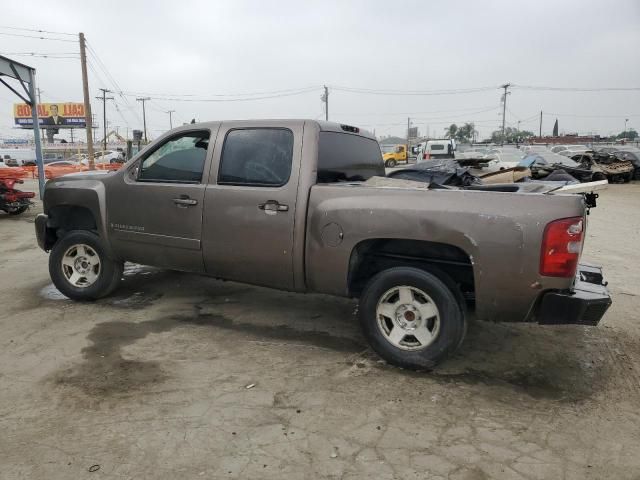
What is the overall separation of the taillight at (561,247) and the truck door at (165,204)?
9.05 feet

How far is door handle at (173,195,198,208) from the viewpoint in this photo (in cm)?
423

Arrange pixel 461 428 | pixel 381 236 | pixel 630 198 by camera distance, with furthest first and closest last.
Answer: pixel 630 198, pixel 381 236, pixel 461 428

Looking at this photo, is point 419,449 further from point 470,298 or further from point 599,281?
point 599,281

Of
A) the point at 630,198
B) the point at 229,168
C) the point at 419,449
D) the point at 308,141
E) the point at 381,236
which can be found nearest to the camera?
the point at 419,449

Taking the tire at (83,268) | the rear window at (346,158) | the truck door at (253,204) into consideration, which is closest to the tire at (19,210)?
the tire at (83,268)

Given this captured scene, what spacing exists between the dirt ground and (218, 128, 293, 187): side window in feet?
4.49

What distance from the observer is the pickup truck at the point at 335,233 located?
3088 millimetres

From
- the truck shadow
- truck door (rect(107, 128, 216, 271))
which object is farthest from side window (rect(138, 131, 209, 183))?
the truck shadow

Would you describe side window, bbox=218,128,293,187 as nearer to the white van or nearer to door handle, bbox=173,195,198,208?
door handle, bbox=173,195,198,208

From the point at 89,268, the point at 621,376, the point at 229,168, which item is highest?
the point at 229,168

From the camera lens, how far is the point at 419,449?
2.60m

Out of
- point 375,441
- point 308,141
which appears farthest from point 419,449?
point 308,141

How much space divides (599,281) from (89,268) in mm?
4791

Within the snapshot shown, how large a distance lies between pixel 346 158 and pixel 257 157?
0.84 metres
